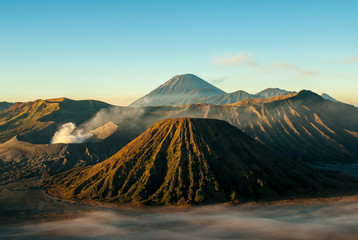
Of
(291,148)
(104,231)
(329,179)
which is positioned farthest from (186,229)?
(291,148)

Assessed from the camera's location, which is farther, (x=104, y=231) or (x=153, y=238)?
(x=104, y=231)

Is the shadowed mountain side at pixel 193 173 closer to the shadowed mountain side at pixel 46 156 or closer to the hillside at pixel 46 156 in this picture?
the hillside at pixel 46 156

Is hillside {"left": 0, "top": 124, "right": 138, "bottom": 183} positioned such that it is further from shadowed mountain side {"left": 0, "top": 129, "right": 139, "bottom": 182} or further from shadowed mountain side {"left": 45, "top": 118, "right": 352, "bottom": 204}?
shadowed mountain side {"left": 45, "top": 118, "right": 352, "bottom": 204}

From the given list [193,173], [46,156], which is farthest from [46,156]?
[193,173]

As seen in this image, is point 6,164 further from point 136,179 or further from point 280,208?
point 280,208

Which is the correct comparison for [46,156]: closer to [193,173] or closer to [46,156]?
[46,156]
